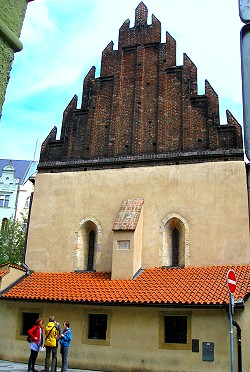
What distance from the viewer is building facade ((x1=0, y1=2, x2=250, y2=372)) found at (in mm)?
12039

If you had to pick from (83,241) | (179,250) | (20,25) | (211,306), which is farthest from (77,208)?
(20,25)

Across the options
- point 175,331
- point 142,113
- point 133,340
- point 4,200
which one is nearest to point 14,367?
point 133,340

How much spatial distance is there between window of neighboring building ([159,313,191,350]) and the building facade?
0.03 metres

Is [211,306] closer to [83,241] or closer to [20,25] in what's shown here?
[83,241]

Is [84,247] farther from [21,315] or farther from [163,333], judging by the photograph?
[163,333]

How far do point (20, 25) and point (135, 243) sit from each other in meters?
12.2

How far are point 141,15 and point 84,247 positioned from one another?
11.4 meters

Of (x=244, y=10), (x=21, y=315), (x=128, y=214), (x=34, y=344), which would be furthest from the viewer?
(x=128, y=214)

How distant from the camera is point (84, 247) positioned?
53.8 feet

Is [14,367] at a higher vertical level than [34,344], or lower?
lower

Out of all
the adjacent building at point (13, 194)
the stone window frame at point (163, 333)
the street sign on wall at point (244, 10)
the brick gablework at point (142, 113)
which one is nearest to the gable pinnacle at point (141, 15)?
the brick gablework at point (142, 113)

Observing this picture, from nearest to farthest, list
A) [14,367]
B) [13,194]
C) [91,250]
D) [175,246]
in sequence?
[14,367] → [175,246] → [91,250] → [13,194]

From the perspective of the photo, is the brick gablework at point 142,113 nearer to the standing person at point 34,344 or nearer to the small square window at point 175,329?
the small square window at point 175,329

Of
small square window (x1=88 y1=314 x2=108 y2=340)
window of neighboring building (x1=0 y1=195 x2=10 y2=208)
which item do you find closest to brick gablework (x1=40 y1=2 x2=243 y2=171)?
small square window (x1=88 y1=314 x2=108 y2=340)
